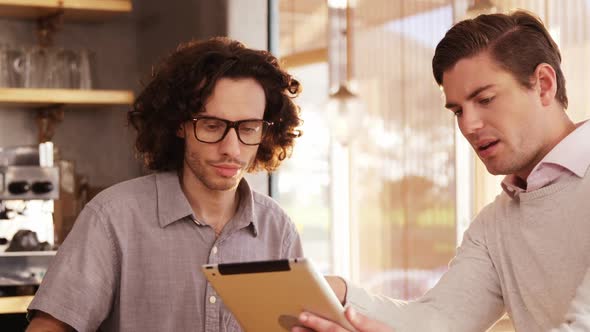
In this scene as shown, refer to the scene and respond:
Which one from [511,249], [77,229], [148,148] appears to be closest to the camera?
[511,249]

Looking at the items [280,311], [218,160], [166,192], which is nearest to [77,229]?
[166,192]

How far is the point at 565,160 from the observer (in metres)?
1.83

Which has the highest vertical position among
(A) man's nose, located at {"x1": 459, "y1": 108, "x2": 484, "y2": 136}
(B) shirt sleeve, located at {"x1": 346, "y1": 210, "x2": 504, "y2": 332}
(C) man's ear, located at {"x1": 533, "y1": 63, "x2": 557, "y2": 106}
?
(C) man's ear, located at {"x1": 533, "y1": 63, "x2": 557, "y2": 106}

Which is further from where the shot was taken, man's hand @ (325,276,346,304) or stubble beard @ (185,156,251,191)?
stubble beard @ (185,156,251,191)

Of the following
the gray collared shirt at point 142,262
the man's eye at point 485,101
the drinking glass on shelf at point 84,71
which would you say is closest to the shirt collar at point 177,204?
the gray collared shirt at point 142,262

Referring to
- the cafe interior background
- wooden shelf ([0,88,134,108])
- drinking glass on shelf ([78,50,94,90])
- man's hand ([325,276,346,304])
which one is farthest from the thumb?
drinking glass on shelf ([78,50,94,90])

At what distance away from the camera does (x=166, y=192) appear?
219cm

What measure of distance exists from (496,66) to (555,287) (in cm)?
50

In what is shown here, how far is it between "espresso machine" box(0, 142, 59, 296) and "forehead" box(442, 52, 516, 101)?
6.67 ft

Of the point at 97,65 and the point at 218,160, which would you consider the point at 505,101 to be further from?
the point at 97,65

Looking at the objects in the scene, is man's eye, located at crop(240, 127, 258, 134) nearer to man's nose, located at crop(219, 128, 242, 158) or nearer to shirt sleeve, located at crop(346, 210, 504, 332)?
man's nose, located at crop(219, 128, 242, 158)

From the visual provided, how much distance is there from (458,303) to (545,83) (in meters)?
0.56

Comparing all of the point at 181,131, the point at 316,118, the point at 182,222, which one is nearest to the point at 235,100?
the point at 181,131

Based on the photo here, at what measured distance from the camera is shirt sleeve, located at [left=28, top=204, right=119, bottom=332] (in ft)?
6.57
